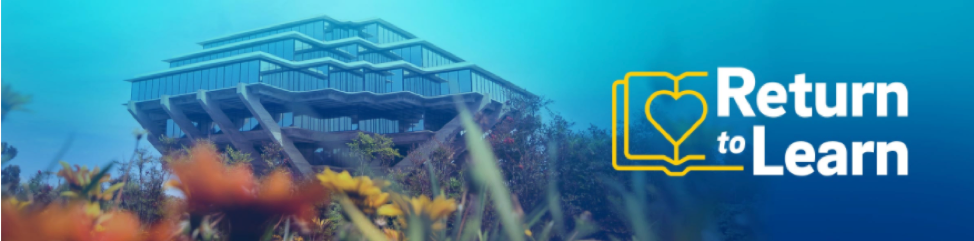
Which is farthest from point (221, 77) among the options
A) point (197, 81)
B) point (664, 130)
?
point (664, 130)

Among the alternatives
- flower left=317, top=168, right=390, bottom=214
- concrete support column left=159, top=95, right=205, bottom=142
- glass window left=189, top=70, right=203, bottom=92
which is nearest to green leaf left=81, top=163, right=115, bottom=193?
flower left=317, top=168, right=390, bottom=214

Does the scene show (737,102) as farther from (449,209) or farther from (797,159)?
(449,209)

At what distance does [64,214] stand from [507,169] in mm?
4335

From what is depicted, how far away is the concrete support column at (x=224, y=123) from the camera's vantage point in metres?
19.0

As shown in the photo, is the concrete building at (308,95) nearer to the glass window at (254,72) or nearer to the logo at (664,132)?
the glass window at (254,72)

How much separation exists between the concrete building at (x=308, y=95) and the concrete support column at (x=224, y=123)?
0.12ft

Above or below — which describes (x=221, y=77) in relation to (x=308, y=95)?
above

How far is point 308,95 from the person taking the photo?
19297 mm

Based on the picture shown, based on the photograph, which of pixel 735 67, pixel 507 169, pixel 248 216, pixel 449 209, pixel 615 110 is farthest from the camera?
pixel 507 169

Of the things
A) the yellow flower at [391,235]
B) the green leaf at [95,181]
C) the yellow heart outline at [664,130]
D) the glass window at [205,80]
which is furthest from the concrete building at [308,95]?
the green leaf at [95,181]

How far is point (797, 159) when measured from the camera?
3.97 metres

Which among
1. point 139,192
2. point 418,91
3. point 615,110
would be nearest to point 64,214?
point 139,192

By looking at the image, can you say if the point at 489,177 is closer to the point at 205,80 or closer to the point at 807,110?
the point at 807,110

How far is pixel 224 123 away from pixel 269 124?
7.47ft
